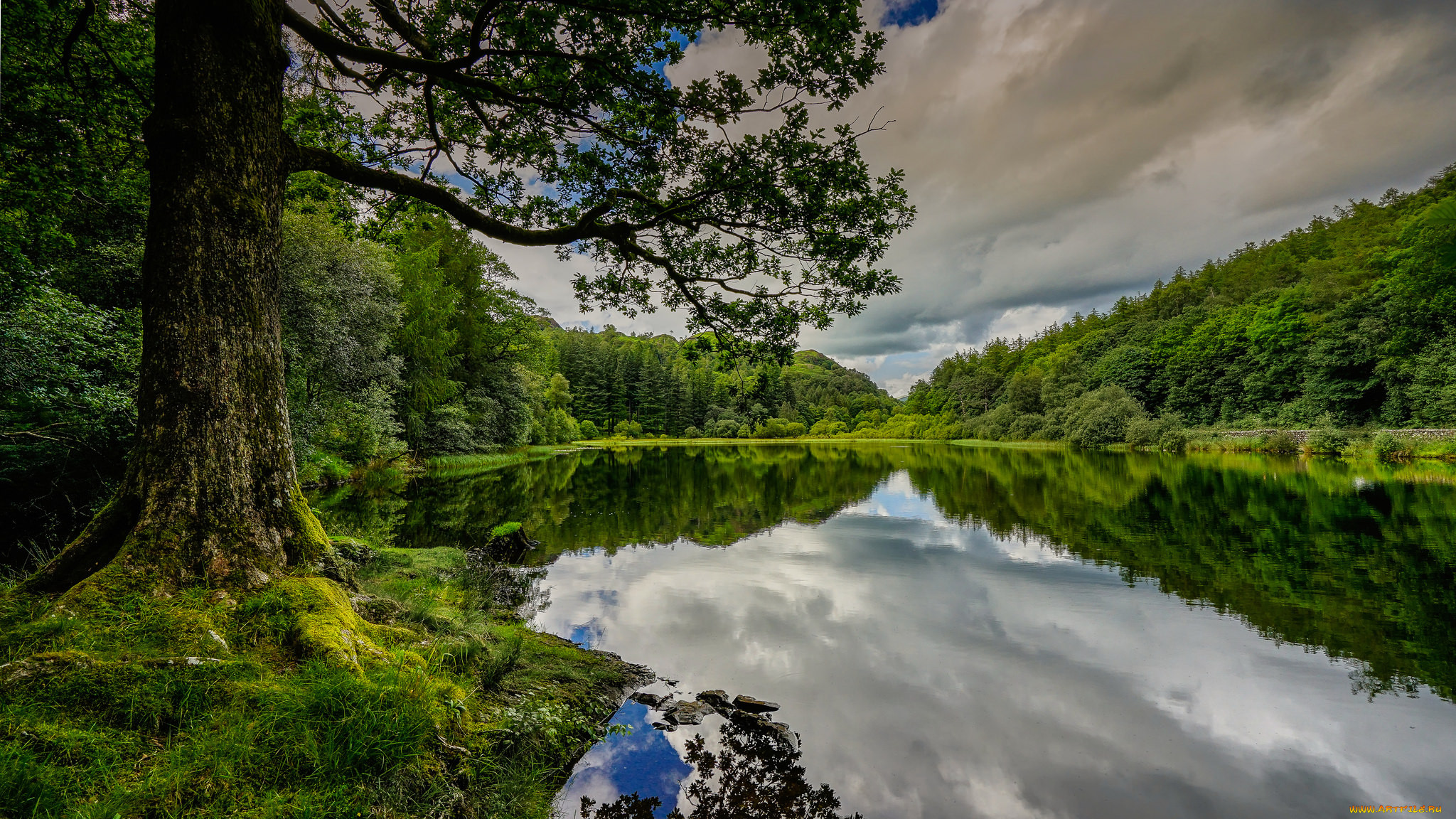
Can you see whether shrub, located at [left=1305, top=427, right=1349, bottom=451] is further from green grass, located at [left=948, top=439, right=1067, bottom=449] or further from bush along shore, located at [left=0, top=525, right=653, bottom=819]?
bush along shore, located at [left=0, top=525, right=653, bottom=819]

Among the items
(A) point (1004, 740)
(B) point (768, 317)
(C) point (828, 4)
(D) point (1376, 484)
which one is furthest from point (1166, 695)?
(D) point (1376, 484)

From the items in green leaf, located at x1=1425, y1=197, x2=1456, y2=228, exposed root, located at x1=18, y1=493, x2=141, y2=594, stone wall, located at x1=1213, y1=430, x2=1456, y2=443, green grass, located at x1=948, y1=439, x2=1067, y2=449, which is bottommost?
green grass, located at x1=948, y1=439, x2=1067, y2=449

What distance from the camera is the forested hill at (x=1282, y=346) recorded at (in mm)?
30922

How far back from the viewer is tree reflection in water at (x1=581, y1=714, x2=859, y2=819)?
4094 mm

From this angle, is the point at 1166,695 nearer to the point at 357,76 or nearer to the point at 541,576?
the point at 541,576

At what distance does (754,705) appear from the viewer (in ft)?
18.5

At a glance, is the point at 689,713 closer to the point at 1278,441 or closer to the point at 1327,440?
the point at 1327,440

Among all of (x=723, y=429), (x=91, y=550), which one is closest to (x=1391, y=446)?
(x=91, y=550)

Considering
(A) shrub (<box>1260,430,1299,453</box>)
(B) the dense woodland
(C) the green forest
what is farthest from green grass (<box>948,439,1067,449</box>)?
(C) the green forest

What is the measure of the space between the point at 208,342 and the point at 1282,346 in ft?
210

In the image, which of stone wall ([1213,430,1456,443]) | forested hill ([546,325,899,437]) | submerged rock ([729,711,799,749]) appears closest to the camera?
submerged rock ([729,711,799,749])

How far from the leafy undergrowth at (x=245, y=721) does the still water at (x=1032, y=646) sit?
110 cm

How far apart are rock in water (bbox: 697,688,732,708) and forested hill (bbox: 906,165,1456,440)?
5999mm

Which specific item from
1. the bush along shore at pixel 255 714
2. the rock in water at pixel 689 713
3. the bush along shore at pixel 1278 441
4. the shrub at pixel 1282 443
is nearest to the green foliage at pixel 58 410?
the bush along shore at pixel 255 714
